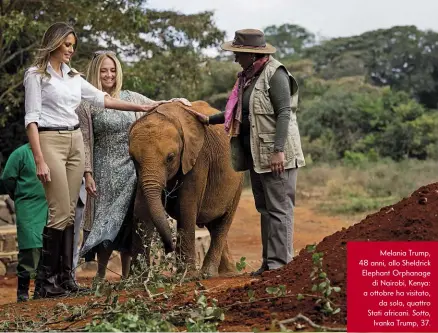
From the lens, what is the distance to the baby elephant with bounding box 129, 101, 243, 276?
Result: 333 inches

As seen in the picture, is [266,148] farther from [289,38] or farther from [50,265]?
[289,38]

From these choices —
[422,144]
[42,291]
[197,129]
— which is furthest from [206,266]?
[422,144]

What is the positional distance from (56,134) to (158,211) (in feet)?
3.72

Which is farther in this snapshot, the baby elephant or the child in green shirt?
the child in green shirt

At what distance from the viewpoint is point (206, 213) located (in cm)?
939

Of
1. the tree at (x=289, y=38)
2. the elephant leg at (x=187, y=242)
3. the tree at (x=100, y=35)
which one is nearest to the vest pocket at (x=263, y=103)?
the elephant leg at (x=187, y=242)

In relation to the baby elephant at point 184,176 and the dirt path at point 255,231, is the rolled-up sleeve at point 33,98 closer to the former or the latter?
the baby elephant at point 184,176

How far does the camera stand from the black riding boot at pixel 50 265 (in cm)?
775

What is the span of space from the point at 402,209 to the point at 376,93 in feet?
119

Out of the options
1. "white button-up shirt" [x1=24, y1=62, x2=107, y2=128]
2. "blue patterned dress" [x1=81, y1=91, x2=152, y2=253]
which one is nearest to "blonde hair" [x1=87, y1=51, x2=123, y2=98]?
"blue patterned dress" [x1=81, y1=91, x2=152, y2=253]

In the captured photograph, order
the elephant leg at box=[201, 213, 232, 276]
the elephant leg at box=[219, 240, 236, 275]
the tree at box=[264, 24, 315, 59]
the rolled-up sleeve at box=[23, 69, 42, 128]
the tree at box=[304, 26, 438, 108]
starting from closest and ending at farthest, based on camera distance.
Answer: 1. the rolled-up sleeve at box=[23, 69, 42, 128]
2. the elephant leg at box=[201, 213, 232, 276]
3. the elephant leg at box=[219, 240, 236, 275]
4. the tree at box=[304, 26, 438, 108]
5. the tree at box=[264, 24, 315, 59]

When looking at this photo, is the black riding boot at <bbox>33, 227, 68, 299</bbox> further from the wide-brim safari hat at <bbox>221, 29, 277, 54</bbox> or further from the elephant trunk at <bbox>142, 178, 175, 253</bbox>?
the wide-brim safari hat at <bbox>221, 29, 277, 54</bbox>

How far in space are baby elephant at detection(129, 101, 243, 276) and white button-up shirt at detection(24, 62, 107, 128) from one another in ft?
3.19

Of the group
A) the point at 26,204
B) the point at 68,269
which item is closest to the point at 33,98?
the point at 68,269
